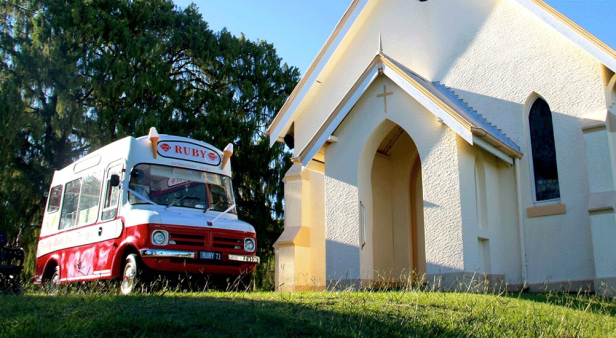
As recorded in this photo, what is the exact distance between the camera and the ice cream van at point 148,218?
11.8m

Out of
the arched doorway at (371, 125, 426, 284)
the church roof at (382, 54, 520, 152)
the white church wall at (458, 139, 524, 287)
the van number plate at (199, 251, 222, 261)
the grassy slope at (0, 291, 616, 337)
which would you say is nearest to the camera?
the grassy slope at (0, 291, 616, 337)

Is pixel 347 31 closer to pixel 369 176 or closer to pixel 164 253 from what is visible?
pixel 369 176

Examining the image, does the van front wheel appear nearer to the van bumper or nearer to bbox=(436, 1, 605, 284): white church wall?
the van bumper

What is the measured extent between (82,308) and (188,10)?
77.3ft

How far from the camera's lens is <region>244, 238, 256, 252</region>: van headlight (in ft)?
42.3

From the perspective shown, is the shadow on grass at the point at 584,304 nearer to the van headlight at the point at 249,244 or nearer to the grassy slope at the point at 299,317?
the grassy slope at the point at 299,317

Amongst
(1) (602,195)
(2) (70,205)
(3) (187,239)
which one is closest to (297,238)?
(3) (187,239)

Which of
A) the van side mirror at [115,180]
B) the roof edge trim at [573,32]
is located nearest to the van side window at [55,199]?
the van side mirror at [115,180]

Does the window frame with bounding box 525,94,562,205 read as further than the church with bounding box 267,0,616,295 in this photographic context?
Yes

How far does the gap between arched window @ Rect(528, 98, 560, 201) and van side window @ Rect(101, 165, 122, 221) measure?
9009 millimetres

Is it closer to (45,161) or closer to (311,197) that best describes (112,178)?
(311,197)

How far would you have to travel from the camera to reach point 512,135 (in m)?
15.0

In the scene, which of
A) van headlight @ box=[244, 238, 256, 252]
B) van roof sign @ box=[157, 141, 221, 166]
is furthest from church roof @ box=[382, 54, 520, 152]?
van headlight @ box=[244, 238, 256, 252]

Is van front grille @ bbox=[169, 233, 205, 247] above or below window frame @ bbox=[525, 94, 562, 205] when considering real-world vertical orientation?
below
